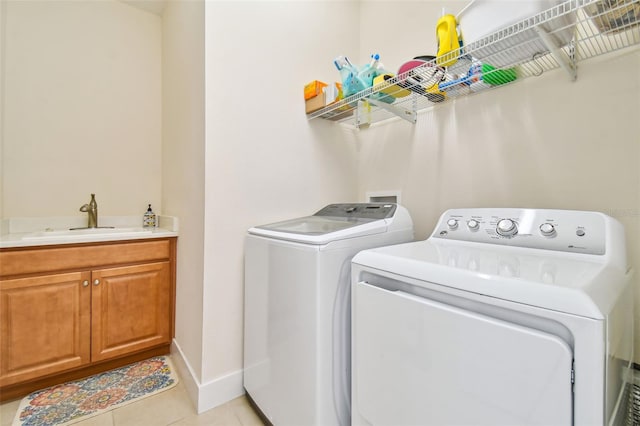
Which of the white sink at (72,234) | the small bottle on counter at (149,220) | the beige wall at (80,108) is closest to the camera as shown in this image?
the white sink at (72,234)

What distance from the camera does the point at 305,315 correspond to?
3.46 feet

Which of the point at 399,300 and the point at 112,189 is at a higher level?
the point at 112,189

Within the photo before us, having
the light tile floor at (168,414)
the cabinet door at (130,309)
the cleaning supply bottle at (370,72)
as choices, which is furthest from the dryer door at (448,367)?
the cabinet door at (130,309)

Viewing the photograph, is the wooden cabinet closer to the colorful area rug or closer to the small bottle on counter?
the colorful area rug

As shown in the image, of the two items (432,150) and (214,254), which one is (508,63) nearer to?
(432,150)

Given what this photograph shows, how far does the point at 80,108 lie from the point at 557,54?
285 cm

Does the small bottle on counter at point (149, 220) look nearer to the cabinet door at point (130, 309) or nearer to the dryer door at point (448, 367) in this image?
the cabinet door at point (130, 309)

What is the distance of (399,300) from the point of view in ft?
2.65

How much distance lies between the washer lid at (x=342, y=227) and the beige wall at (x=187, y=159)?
403 millimetres

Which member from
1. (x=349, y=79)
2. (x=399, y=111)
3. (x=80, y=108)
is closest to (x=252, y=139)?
(x=349, y=79)

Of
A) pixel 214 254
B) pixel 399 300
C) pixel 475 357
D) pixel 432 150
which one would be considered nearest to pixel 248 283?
pixel 214 254

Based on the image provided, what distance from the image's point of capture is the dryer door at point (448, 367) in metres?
0.56

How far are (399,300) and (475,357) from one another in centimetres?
22

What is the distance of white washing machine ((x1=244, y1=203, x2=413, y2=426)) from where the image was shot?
1.03m
